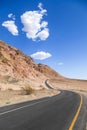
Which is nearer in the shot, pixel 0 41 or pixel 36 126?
pixel 36 126

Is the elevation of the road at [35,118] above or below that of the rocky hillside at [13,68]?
below

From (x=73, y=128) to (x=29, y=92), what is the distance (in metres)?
33.9

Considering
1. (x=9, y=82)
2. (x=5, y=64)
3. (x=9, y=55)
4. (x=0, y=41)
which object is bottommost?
(x=9, y=82)

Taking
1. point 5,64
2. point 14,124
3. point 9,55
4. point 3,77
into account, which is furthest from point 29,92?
point 9,55

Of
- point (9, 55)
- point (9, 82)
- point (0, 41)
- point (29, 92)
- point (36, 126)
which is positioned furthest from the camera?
point (0, 41)

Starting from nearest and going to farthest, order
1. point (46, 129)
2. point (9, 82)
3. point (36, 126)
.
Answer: point (46, 129) < point (36, 126) < point (9, 82)

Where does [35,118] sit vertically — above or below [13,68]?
below

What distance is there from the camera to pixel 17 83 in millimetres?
70750

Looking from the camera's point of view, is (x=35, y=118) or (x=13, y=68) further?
(x=13, y=68)

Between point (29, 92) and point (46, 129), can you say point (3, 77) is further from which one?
point (46, 129)

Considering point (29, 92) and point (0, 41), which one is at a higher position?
point (0, 41)

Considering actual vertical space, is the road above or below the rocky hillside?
below

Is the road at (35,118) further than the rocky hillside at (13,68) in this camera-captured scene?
No

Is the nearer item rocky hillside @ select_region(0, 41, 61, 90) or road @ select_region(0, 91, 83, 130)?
road @ select_region(0, 91, 83, 130)
